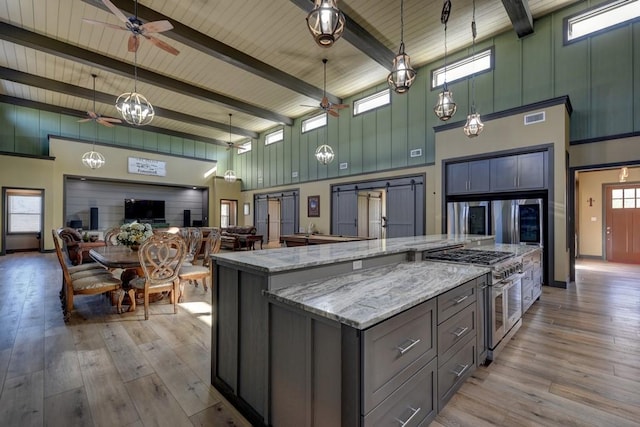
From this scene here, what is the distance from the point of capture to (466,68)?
21.4 feet

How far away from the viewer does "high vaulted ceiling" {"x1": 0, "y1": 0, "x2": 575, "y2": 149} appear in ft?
16.1

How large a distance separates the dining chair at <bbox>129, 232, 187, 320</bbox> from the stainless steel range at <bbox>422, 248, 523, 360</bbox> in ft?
9.43

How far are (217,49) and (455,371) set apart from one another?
6.67 m

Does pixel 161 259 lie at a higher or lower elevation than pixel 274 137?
lower

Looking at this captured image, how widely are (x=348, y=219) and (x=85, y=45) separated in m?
7.54

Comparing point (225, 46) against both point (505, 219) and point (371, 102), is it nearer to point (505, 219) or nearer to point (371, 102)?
point (371, 102)

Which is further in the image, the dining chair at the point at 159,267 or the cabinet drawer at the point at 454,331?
the dining chair at the point at 159,267

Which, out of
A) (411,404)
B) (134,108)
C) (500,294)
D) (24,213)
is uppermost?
(134,108)

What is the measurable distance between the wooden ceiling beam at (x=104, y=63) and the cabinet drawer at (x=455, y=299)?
799 centimetres

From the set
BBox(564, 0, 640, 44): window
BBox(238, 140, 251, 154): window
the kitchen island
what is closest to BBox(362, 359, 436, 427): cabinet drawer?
the kitchen island

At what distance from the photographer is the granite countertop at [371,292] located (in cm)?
121

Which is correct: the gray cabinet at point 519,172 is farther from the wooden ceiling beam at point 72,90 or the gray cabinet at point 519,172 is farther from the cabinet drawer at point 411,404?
the wooden ceiling beam at point 72,90

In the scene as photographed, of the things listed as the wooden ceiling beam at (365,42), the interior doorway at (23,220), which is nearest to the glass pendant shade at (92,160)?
the interior doorway at (23,220)

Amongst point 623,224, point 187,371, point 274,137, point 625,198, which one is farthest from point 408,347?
point 274,137
